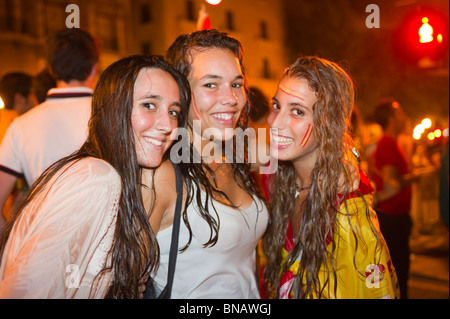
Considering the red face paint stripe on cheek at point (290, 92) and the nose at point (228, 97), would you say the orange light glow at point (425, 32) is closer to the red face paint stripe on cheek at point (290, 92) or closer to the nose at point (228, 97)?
the red face paint stripe on cheek at point (290, 92)

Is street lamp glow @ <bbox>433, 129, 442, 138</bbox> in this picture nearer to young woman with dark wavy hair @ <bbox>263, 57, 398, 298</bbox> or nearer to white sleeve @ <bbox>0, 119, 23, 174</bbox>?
young woman with dark wavy hair @ <bbox>263, 57, 398, 298</bbox>

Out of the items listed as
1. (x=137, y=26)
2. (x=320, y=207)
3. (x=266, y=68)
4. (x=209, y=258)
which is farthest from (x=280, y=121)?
(x=266, y=68)

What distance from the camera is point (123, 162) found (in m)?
1.70

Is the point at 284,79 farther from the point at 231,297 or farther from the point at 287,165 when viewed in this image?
the point at 231,297

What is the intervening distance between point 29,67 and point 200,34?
18.4m

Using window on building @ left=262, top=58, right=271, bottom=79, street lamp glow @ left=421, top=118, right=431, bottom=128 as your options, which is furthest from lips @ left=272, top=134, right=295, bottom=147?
window on building @ left=262, top=58, right=271, bottom=79

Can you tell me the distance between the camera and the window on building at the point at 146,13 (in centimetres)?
2191

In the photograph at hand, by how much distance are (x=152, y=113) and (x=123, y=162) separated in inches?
11.9

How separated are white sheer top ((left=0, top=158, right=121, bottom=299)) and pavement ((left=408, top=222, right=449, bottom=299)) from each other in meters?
4.58

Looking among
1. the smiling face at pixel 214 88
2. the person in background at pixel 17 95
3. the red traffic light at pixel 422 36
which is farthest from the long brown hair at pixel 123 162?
the red traffic light at pixel 422 36

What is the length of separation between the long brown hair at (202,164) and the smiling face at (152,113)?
1.02ft

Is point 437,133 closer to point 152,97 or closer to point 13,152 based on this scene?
point 152,97

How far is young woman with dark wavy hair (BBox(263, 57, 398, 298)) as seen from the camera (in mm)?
2051

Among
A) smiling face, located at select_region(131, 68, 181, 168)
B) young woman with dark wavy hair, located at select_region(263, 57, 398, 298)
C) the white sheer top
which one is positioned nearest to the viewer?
the white sheer top
